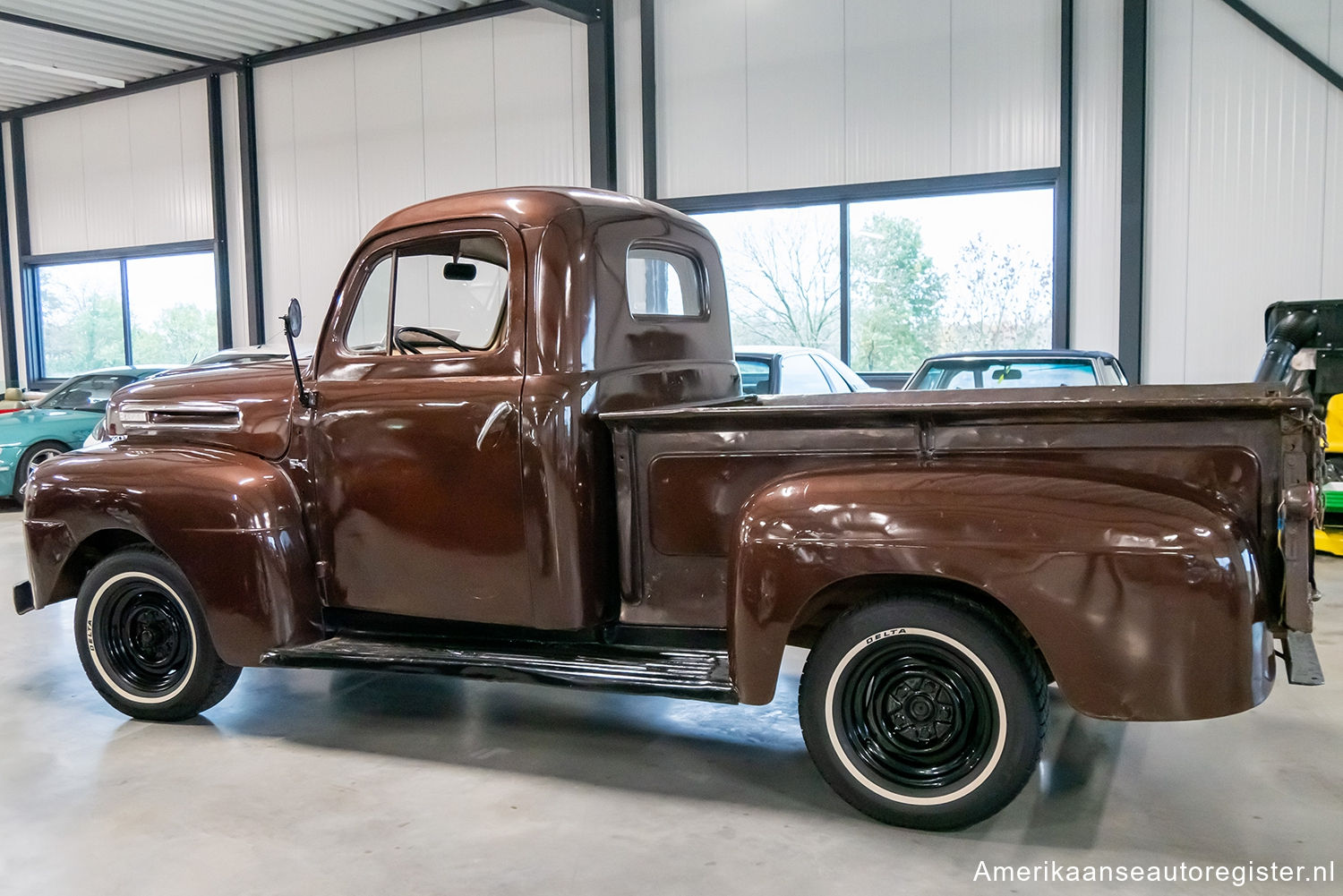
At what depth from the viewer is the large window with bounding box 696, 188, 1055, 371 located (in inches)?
384

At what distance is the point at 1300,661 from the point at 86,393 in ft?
37.7

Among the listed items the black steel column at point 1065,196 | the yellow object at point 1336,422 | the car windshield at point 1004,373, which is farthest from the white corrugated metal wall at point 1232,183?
the car windshield at point 1004,373

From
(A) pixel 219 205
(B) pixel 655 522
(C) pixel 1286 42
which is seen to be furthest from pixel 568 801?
(A) pixel 219 205

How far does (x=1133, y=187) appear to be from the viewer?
9.05 meters

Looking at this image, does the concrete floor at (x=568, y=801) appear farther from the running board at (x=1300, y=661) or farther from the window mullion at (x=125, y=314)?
the window mullion at (x=125, y=314)

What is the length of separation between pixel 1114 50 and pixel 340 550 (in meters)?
8.09

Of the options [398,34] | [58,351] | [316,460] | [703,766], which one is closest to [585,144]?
[398,34]

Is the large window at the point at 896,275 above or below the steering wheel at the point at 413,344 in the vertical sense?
above

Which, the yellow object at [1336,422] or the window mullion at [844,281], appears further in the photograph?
the window mullion at [844,281]

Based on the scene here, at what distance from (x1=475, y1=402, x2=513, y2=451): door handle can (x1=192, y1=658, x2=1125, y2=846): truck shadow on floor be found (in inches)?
43.7

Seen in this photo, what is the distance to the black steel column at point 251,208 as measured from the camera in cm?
1391

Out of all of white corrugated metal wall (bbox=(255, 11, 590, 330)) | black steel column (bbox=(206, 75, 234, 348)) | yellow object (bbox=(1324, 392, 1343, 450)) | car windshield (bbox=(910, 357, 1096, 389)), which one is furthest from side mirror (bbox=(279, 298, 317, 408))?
black steel column (bbox=(206, 75, 234, 348))

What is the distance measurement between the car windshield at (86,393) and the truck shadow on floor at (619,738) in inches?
298

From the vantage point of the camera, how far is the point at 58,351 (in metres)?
17.0
